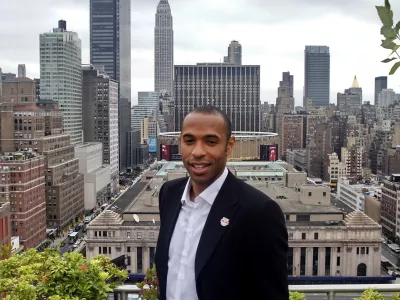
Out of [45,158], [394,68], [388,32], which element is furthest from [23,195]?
[388,32]

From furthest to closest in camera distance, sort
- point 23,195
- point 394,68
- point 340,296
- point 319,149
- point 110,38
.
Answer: point 110,38 < point 319,149 < point 23,195 < point 340,296 < point 394,68

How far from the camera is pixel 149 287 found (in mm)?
→ 5832

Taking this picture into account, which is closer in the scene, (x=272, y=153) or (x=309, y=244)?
(x=309, y=244)

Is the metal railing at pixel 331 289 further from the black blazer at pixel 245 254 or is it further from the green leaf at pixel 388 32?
the green leaf at pixel 388 32

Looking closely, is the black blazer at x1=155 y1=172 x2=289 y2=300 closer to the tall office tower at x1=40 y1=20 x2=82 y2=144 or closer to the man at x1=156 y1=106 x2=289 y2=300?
the man at x1=156 y1=106 x2=289 y2=300

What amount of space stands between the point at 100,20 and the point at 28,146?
93362 millimetres

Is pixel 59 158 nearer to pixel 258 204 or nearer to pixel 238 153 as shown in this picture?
pixel 238 153

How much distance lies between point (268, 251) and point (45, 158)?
58.7 m

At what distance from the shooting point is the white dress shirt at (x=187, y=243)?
11.0 ft

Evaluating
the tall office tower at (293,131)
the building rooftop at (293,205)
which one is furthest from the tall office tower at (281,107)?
the building rooftop at (293,205)

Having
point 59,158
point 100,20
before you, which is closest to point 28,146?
point 59,158

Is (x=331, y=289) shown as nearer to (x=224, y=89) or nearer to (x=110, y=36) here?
(x=224, y=89)

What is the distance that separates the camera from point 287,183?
168 ft

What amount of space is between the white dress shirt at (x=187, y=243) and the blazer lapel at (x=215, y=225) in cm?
7
